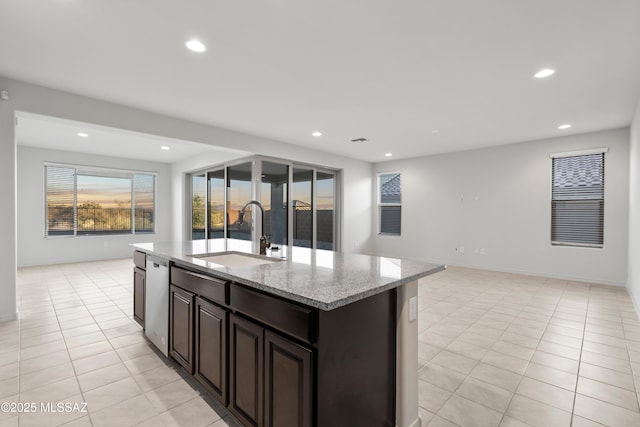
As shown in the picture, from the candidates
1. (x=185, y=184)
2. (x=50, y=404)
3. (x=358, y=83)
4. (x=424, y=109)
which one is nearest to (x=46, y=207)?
(x=185, y=184)

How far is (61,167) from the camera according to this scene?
6906mm

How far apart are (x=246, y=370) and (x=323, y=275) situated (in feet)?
2.09

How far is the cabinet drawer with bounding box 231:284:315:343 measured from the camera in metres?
1.25

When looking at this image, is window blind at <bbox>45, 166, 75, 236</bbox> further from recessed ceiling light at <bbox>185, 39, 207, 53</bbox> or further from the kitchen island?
the kitchen island

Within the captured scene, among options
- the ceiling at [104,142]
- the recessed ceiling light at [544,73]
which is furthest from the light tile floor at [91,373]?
the recessed ceiling light at [544,73]

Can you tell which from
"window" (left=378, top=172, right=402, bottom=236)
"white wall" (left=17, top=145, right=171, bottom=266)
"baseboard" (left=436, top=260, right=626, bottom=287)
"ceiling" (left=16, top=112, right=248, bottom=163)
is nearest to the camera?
"ceiling" (left=16, top=112, right=248, bottom=163)

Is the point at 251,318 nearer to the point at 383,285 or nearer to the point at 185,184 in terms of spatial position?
the point at 383,285

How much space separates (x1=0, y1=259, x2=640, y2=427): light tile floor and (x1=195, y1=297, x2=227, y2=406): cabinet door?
15 cm

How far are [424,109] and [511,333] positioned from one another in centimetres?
284

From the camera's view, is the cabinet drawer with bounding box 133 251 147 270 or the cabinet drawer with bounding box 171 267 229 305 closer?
the cabinet drawer with bounding box 171 267 229 305

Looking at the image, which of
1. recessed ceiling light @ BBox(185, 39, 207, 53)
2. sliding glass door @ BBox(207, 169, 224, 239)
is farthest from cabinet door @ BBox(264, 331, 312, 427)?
sliding glass door @ BBox(207, 169, 224, 239)

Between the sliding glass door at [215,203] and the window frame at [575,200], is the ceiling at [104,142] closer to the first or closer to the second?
the sliding glass door at [215,203]

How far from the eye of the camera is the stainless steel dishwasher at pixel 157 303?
244cm

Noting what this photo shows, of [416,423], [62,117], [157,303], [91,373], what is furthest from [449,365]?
[62,117]
